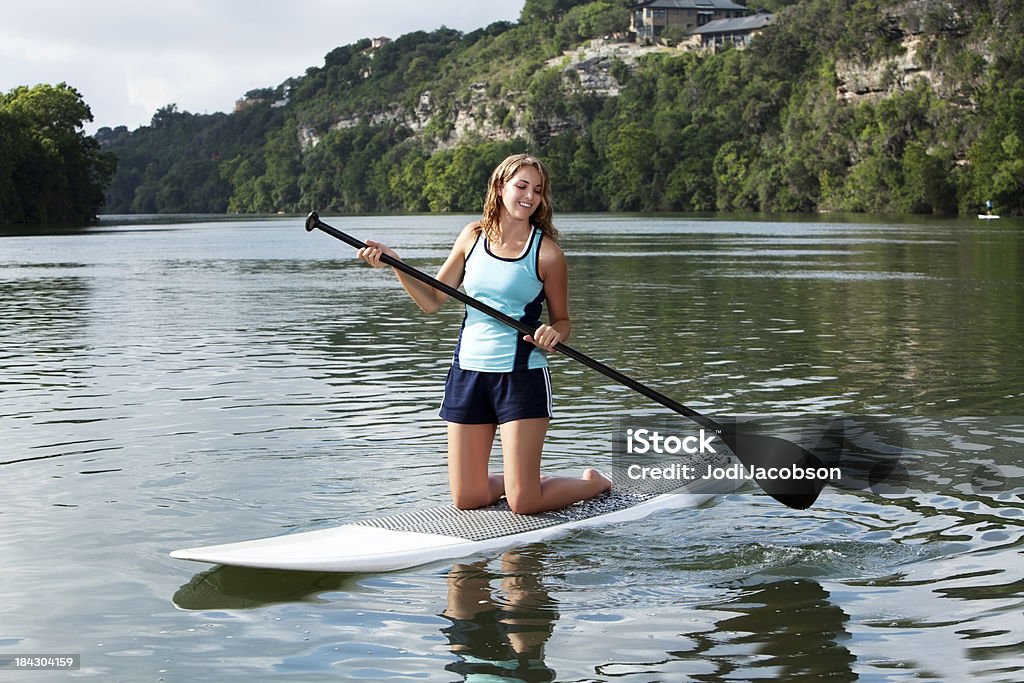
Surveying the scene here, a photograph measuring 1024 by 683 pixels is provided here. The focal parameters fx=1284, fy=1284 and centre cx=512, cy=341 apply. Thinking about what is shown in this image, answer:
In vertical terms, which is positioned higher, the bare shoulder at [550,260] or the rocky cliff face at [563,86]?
the rocky cliff face at [563,86]

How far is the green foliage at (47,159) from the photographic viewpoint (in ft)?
315

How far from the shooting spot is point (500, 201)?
7227mm

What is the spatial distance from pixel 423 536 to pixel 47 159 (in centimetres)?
9881

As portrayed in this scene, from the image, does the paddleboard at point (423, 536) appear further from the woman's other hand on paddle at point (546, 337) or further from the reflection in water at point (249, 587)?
the woman's other hand on paddle at point (546, 337)

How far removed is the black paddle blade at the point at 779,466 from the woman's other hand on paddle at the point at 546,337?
1626 mm

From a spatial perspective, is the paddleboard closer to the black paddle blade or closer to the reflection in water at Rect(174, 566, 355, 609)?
the reflection in water at Rect(174, 566, 355, 609)

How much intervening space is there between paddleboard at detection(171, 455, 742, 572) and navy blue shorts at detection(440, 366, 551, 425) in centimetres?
63

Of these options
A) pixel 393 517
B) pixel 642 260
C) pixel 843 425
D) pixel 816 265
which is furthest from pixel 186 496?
pixel 642 260

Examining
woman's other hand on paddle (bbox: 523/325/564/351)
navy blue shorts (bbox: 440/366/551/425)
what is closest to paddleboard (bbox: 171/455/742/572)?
navy blue shorts (bbox: 440/366/551/425)

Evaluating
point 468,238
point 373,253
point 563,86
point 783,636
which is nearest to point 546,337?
point 468,238

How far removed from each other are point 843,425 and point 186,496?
18.5 ft

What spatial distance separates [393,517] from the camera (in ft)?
25.0

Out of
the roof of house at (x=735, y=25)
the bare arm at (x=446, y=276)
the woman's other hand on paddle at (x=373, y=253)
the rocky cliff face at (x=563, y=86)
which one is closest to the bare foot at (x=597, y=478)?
the bare arm at (x=446, y=276)

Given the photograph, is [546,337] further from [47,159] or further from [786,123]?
[786,123]
